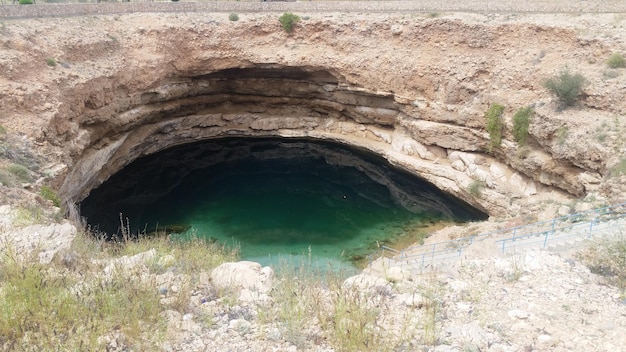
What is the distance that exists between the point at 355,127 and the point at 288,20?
28.4 ft

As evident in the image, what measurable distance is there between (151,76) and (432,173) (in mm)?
17654

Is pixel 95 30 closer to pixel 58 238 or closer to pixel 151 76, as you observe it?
pixel 151 76

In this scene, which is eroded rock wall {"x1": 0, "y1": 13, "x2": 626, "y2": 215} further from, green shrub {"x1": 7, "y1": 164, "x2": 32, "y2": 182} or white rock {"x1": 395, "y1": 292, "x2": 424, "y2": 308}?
white rock {"x1": 395, "y1": 292, "x2": 424, "y2": 308}

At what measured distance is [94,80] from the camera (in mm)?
22438

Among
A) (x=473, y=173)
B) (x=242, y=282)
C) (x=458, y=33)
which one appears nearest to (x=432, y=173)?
(x=473, y=173)

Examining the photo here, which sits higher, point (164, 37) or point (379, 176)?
point (164, 37)

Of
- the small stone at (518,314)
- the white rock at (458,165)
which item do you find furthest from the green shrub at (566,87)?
the small stone at (518,314)

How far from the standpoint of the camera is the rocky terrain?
7309mm

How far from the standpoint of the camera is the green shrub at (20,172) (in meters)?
15.0

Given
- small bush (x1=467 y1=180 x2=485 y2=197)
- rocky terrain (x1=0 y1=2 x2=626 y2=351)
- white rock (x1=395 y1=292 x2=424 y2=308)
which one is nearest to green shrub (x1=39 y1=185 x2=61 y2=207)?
rocky terrain (x1=0 y1=2 x2=626 y2=351)

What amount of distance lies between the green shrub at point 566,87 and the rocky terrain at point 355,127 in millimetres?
443

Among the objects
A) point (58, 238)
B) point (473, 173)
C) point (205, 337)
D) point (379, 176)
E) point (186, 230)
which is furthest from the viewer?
point (379, 176)

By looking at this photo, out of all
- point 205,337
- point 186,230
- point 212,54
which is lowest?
point 186,230

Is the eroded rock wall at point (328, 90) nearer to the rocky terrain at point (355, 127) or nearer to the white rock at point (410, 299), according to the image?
the rocky terrain at point (355, 127)
